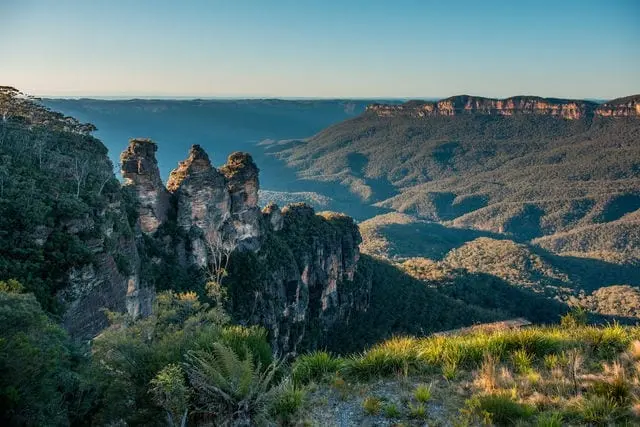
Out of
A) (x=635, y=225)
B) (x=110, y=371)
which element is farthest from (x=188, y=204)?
(x=635, y=225)

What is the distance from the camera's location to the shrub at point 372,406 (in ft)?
32.1

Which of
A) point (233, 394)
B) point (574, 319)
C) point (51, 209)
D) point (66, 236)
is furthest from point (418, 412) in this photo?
point (51, 209)

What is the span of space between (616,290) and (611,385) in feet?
373

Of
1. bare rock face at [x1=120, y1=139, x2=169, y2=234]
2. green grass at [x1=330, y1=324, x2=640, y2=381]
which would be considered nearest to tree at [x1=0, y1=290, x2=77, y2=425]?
green grass at [x1=330, y1=324, x2=640, y2=381]

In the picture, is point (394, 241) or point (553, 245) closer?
point (394, 241)

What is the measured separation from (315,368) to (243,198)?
4557 cm

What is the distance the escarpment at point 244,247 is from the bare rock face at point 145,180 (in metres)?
0.09

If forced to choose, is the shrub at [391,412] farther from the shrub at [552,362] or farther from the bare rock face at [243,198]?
the bare rock face at [243,198]

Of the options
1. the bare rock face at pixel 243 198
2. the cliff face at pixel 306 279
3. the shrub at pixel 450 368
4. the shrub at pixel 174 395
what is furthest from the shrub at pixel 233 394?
the bare rock face at pixel 243 198

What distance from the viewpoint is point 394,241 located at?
150m

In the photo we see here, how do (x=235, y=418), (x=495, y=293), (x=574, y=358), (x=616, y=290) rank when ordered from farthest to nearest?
(x=616, y=290)
(x=495, y=293)
(x=574, y=358)
(x=235, y=418)

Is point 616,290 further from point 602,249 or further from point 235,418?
point 235,418

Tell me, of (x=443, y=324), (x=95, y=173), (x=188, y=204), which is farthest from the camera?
(x=443, y=324)

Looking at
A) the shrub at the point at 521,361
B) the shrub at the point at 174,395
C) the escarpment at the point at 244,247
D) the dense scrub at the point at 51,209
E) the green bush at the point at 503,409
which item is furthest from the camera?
the escarpment at the point at 244,247
